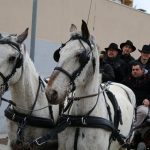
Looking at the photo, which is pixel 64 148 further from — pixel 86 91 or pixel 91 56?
pixel 91 56

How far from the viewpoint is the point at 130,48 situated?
8445 millimetres

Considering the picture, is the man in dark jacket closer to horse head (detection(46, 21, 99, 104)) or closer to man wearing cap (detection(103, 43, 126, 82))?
man wearing cap (detection(103, 43, 126, 82))

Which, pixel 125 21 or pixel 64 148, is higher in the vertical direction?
pixel 125 21

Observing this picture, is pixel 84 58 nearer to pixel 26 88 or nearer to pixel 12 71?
pixel 12 71

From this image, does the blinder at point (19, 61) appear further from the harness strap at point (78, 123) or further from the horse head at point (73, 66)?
the harness strap at point (78, 123)

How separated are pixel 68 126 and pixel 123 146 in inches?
46.1

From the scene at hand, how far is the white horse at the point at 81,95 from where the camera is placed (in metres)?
4.37

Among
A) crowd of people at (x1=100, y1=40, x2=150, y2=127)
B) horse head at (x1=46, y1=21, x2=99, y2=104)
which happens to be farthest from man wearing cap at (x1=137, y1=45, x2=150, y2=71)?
horse head at (x1=46, y1=21, x2=99, y2=104)

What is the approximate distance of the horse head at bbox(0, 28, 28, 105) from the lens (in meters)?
4.73

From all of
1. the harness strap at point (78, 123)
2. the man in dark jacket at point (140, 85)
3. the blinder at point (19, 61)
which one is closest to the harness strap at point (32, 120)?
the harness strap at point (78, 123)

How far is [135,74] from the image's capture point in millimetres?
6785

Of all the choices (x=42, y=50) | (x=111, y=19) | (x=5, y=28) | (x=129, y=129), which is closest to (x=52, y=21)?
(x=42, y=50)

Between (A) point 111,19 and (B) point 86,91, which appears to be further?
(A) point 111,19

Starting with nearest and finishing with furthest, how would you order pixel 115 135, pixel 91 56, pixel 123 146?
pixel 91 56, pixel 115 135, pixel 123 146
